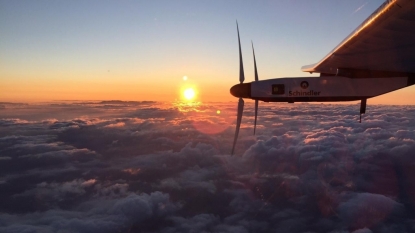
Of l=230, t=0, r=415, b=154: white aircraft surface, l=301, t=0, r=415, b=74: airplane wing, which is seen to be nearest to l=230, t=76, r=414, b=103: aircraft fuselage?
l=230, t=0, r=415, b=154: white aircraft surface

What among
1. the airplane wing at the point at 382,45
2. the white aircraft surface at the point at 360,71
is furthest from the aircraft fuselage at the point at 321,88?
the airplane wing at the point at 382,45

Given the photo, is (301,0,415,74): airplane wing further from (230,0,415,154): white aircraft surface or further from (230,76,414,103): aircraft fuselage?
(230,76,414,103): aircraft fuselage

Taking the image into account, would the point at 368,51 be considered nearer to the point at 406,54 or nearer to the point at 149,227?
the point at 406,54

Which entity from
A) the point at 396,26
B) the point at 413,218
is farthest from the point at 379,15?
the point at 413,218

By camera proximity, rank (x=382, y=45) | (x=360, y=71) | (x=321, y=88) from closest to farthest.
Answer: (x=382, y=45) → (x=360, y=71) → (x=321, y=88)

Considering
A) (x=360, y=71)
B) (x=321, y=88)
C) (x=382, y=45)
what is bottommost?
(x=321, y=88)

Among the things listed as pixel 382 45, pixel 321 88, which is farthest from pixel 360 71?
pixel 382 45

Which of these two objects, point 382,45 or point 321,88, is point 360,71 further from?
point 382,45

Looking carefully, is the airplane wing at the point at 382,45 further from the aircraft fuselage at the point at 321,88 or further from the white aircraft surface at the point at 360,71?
the aircraft fuselage at the point at 321,88
